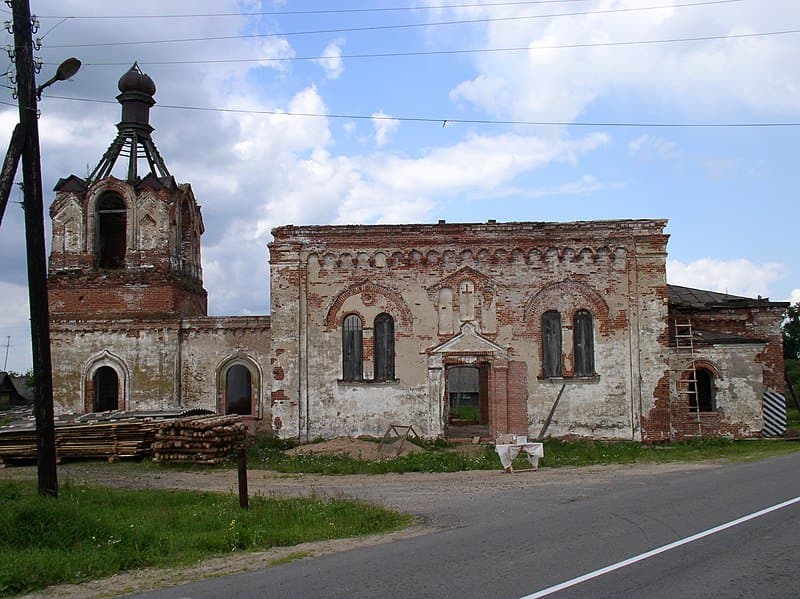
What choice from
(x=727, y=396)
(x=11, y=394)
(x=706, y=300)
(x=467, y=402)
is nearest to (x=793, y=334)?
(x=467, y=402)

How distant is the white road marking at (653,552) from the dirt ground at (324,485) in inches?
121

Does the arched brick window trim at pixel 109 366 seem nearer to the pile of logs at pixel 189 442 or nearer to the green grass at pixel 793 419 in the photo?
the pile of logs at pixel 189 442

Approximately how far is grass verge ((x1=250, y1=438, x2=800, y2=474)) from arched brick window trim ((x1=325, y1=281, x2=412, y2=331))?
369 cm

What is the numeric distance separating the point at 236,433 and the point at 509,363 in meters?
7.78

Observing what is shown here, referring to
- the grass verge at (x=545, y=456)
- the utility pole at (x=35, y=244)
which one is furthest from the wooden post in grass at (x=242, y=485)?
the grass verge at (x=545, y=456)

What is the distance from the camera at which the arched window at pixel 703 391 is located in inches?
906

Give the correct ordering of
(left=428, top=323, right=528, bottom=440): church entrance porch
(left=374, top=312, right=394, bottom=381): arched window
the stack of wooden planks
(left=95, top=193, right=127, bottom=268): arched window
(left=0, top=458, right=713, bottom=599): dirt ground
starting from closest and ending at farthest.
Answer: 1. (left=0, top=458, right=713, bottom=599): dirt ground
2. the stack of wooden planks
3. (left=428, top=323, right=528, bottom=440): church entrance porch
4. (left=374, top=312, right=394, bottom=381): arched window
5. (left=95, top=193, right=127, bottom=268): arched window

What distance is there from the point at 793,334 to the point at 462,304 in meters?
42.4

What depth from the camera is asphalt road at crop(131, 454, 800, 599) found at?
291 inches

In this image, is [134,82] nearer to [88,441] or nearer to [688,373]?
[88,441]

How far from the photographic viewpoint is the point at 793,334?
55.7m

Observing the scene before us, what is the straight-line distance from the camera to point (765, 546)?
29.2 feet

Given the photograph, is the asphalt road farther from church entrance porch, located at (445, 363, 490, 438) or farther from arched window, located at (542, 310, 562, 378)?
church entrance porch, located at (445, 363, 490, 438)

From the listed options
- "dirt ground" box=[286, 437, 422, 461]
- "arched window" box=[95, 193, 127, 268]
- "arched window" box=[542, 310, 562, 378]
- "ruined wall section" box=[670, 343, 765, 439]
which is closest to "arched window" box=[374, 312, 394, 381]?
"dirt ground" box=[286, 437, 422, 461]
